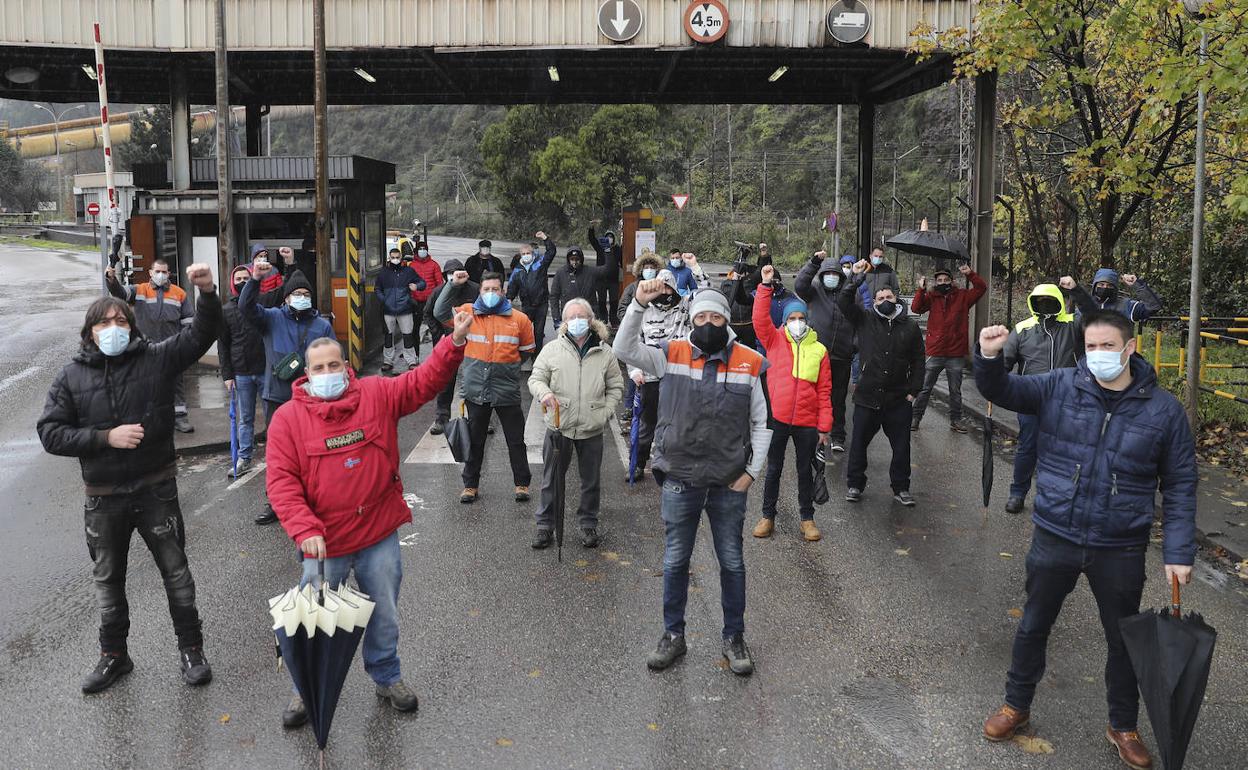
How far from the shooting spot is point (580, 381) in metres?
8.26

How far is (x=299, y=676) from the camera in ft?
15.8

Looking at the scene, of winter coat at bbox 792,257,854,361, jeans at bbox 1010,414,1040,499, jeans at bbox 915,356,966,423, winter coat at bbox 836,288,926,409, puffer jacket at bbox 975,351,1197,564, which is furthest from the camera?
jeans at bbox 915,356,966,423

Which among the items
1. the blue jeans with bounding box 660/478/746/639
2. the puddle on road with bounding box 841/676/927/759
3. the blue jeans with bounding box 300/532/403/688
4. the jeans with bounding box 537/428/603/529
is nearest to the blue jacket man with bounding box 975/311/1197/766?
the puddle on road with bounding box 841/676/927/759

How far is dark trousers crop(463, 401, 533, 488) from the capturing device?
9.43 m

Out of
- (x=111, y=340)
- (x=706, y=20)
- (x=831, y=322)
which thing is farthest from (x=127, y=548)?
(x=706, y=20)

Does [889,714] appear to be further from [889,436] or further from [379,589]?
[889,436]

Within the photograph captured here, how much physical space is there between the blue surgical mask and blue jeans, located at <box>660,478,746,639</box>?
190 cm

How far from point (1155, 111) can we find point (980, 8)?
4819 millimetres

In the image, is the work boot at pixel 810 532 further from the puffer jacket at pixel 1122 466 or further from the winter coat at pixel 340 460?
the winter coat at pixel 340 460

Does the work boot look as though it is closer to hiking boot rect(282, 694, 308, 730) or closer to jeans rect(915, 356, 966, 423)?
hiking boot rect(282, 694, 308, 730)

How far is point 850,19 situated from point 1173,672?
1488cm

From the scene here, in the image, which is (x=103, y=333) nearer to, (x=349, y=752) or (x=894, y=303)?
(x=349, y=752)

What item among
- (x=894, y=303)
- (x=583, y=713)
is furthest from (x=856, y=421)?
(x=583, y=713)

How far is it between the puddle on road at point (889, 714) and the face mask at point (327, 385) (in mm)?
2918
